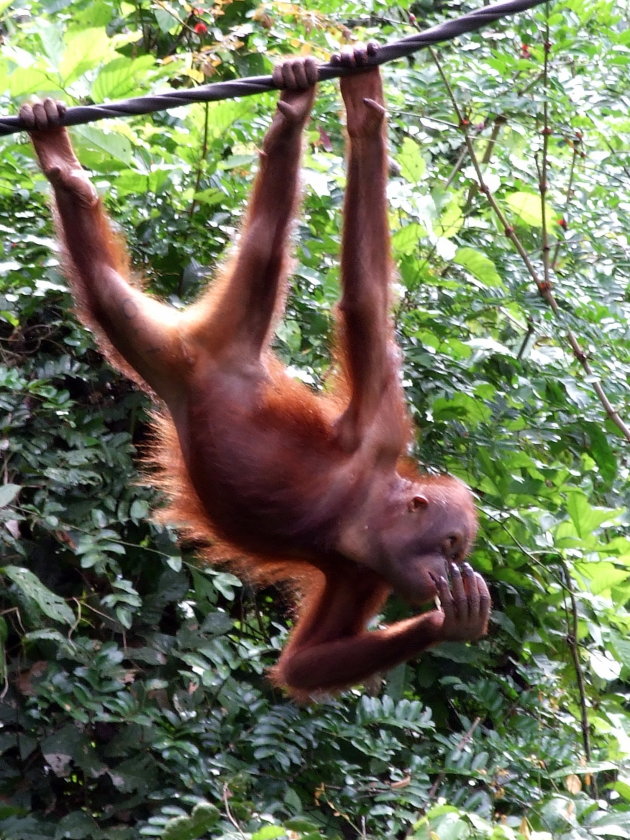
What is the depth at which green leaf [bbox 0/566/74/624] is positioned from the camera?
2.88m

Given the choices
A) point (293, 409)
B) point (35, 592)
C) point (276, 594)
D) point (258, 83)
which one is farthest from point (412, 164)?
point (35, 592)

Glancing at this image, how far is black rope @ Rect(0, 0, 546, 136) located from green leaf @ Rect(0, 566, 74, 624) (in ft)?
3.66

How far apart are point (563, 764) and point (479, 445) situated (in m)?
1.02

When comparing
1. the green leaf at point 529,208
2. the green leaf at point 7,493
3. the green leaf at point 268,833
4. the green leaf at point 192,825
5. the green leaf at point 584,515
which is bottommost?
the green leaf at point 192,825

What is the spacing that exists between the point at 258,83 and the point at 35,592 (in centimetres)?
142

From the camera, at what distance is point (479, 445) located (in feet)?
11.7

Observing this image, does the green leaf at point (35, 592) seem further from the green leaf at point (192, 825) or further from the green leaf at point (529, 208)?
the green leaf at point (529, 208)

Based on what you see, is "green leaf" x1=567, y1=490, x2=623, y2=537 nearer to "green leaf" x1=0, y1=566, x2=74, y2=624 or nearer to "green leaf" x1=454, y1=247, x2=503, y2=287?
"green leaf" x1=454, y1=247, x2=503, y2=287

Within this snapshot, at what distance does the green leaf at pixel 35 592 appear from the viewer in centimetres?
288

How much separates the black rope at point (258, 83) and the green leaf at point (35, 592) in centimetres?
112

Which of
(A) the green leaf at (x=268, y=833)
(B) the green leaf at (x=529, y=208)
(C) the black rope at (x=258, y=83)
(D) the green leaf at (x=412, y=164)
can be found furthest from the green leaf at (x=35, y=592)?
(B) the green leaf at (x=529, y=208)

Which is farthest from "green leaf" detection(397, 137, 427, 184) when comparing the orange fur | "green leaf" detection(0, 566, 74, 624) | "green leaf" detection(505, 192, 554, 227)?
"green leaf" detection(0, 566, 74, 624)

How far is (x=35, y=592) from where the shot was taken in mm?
2906

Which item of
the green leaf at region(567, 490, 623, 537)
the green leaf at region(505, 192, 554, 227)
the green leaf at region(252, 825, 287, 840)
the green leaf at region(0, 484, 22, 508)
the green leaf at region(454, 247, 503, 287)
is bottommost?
the green leaf at region(252, 825, 287, 840)
